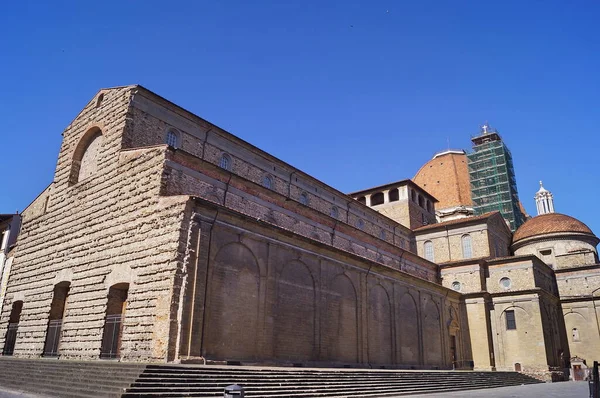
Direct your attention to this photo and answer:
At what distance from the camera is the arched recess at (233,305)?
54.1ft

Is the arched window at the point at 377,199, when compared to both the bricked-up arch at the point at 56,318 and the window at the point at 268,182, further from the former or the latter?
the bricked-up arch at the point at 56,318

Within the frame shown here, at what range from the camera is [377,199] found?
44531 mm

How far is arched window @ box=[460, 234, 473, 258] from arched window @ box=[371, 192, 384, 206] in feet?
27.1

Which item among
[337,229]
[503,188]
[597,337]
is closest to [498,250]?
[597,337]

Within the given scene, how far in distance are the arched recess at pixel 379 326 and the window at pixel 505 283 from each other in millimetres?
12729

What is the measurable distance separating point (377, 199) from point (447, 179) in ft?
50.8

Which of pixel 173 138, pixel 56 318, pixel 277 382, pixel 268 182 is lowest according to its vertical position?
pixel 277 382

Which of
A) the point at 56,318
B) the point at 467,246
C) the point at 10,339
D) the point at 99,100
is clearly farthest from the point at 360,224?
the point at 10,339

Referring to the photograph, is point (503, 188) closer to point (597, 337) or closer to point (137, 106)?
point (597, 337)

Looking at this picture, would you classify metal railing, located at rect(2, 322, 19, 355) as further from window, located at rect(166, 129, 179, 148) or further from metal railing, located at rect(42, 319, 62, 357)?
window, located at rect(166, 129, 179, 148)

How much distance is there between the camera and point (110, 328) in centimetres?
1847

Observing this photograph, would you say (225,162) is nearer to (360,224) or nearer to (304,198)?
(304,198)

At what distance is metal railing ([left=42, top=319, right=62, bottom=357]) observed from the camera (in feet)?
68.2

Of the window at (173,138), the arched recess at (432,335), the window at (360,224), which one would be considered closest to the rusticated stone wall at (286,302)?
the arched recess at (432,335)
